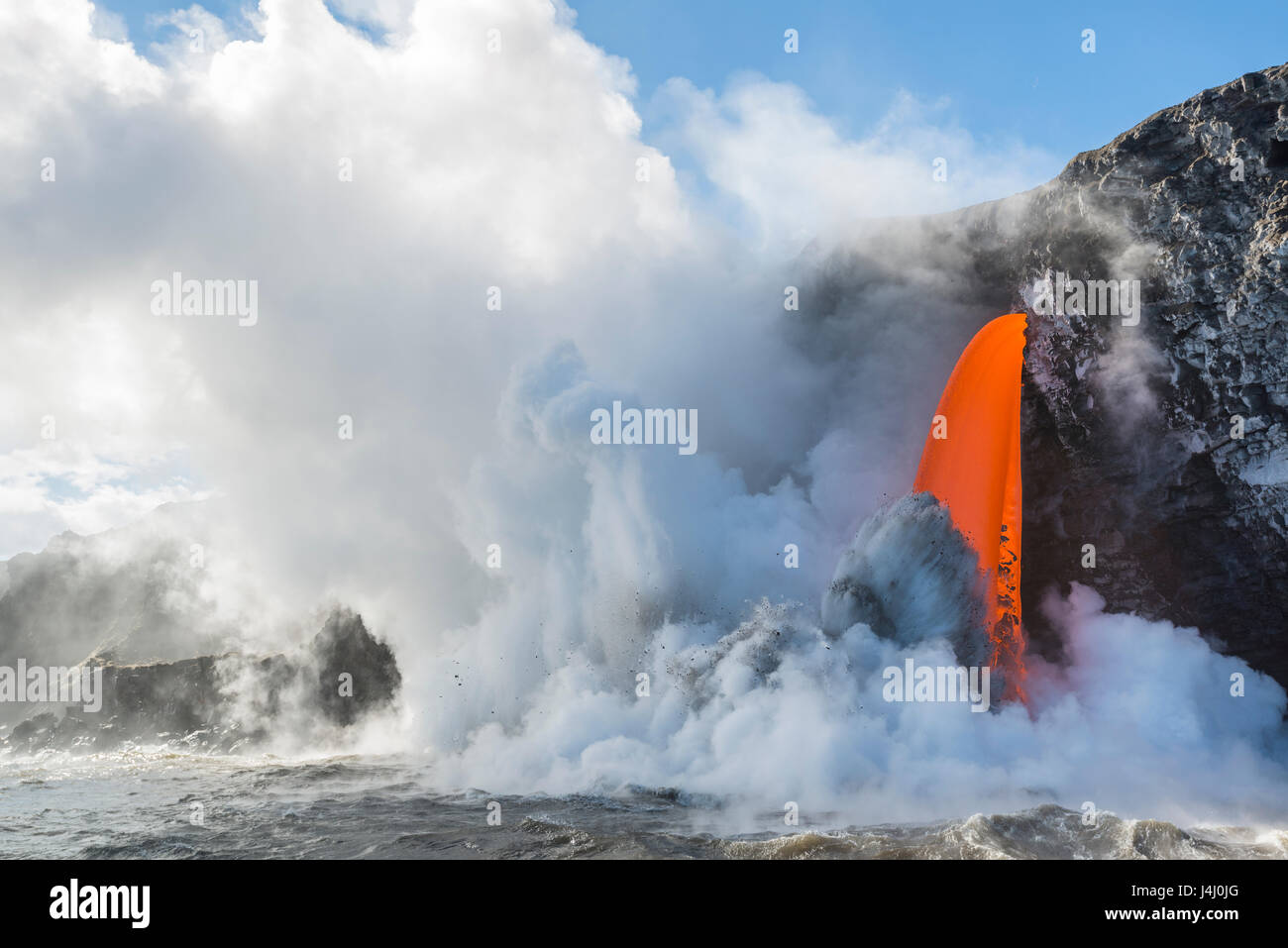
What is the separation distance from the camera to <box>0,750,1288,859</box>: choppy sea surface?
13664 millimetres

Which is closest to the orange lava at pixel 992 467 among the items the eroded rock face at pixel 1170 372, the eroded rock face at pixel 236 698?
the eroded rock face at pixel 1170 372

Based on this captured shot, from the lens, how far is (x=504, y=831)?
15547 millimetres

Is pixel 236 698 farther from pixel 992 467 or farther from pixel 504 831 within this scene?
pixel 992 467

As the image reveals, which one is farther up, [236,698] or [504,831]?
[504,831]

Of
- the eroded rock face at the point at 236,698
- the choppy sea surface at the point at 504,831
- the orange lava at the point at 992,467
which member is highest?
the orange lava at the point at 992,467

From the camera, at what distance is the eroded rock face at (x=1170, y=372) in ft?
82.4

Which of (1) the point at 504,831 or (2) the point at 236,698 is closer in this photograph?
(1) the point at 504,831

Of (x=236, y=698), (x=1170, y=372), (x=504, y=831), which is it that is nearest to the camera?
(x=504, y=831)

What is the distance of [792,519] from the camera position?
32594 mm

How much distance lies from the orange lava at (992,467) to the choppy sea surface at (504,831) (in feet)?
A: 31.7

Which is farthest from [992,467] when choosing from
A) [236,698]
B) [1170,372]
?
[236,698]

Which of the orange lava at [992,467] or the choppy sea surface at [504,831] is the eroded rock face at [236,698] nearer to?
the choppy sea surface at [504,831]

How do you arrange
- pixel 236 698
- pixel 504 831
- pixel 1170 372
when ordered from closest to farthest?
pixel 504 831 < pixel 1170 372 < pixel 236 698

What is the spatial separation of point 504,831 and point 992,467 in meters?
19.5
